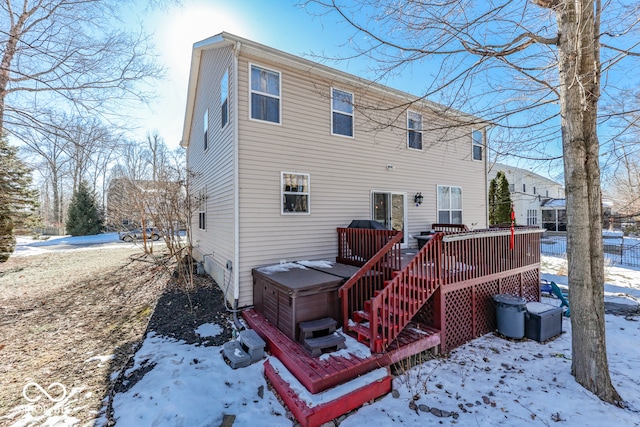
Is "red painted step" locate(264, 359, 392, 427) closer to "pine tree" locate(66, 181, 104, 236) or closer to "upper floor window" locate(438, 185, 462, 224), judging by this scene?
"upper floor window" locate(438, 185, 462, 224)

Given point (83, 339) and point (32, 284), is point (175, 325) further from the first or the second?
point (32, 284)

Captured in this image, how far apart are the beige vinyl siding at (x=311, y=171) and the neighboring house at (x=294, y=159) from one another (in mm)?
24

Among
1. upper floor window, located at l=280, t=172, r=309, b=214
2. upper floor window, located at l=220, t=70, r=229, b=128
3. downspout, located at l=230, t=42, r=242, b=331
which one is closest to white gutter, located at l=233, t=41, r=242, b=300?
downspout, located at l=230, t=42, r=242, b=331

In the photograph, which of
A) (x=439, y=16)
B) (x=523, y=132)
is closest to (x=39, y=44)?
(x=439, y=16)

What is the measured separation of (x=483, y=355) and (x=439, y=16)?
519 cm

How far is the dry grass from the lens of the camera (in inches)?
144

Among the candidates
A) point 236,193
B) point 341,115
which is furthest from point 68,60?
point 341,115

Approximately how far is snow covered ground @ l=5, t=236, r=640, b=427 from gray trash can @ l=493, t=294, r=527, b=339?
0.35 metres

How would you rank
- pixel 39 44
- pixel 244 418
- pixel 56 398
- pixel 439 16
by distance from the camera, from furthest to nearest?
pixel 39 44, pixel 439 16, pixel 56 398, pixel 244 418

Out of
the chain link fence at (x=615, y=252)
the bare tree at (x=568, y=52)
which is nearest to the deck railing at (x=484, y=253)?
the bare tree at (x=568, y=52)

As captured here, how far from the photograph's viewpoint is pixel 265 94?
246 inches

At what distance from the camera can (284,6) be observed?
461cm

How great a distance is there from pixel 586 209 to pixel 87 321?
8851 millimetres

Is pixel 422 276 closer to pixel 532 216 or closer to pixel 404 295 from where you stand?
pixel 404 295
